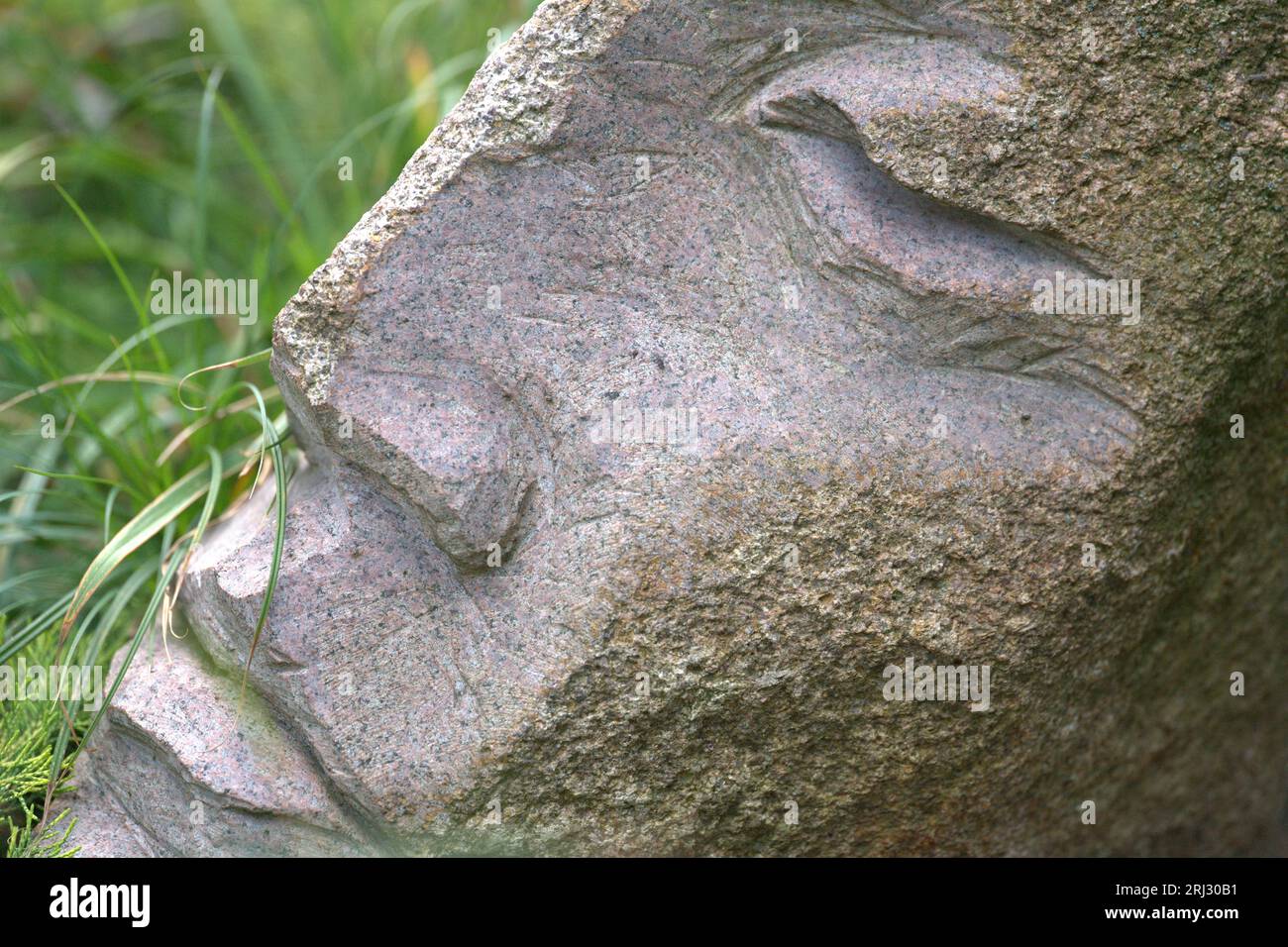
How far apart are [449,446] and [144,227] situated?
2144 millimetres

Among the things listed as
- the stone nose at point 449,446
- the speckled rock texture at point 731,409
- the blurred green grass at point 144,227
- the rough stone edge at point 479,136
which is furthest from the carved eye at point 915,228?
the blurred green grass at point 144,227

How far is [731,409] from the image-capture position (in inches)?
69.0

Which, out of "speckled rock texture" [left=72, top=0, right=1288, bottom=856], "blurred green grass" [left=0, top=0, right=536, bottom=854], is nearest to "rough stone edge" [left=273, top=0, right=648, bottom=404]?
"speckled rock texture" [left=72, top=0, right=1288, bottom=856]

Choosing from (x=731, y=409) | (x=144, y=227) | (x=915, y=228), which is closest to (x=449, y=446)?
(x=731, y=409)

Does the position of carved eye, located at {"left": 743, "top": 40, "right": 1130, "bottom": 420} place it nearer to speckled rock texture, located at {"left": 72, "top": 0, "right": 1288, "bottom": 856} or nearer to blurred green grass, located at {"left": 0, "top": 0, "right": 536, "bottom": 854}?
speckled rock texture, located at {"left": 72, "top": 0, "right": 1288, "bottom": 856}

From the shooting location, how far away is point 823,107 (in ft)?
Result: 5.70

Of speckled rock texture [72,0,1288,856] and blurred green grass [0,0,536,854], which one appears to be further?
blurred green grass [0,0,536,854]

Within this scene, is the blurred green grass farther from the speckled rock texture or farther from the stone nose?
the speckled rock texture

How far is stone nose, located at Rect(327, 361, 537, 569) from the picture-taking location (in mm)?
1726

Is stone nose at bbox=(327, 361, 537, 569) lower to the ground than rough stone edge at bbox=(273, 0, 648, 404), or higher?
lower

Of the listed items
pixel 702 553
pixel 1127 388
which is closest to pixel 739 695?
pixel 702 553

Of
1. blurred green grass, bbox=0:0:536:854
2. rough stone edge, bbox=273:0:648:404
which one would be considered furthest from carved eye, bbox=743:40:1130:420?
blurred green grass, bbox=0:0:536:854

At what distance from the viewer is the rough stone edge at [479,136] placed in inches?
66.4

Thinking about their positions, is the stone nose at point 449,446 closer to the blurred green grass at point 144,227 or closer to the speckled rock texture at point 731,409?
the speckled rock texture at point 731,409
